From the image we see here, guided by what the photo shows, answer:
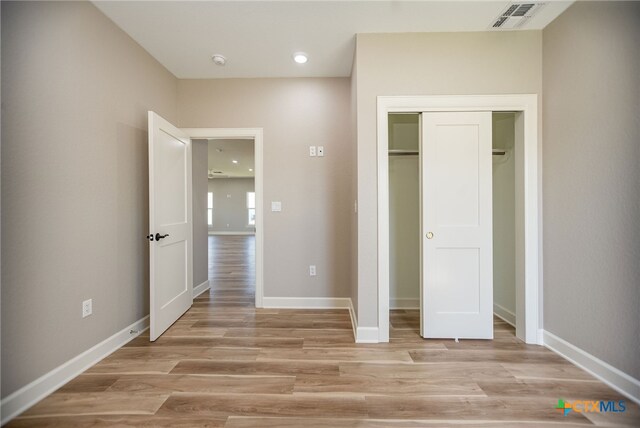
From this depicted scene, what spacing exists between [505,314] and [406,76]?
2.53m

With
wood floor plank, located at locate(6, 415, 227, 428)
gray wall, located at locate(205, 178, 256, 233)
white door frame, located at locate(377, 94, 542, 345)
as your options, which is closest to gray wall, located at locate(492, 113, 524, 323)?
white door frame, located at locate(377, 94, 542, 345)

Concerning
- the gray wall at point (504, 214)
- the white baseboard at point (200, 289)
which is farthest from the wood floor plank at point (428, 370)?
the white baseboard at point (200, 289)

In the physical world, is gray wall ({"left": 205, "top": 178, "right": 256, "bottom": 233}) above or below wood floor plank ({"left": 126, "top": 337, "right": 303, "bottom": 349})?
above

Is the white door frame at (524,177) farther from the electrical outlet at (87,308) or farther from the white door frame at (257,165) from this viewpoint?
the electrical outlet at (87,308)

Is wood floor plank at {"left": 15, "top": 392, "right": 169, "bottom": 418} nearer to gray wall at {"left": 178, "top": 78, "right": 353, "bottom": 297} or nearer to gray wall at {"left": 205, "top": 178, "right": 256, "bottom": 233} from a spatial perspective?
gray wall at {"left": 178, "top": 78, "right": 353, "bottom": 297}

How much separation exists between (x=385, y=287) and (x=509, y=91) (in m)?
1.96

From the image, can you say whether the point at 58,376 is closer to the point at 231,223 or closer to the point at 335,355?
the point at 335,355

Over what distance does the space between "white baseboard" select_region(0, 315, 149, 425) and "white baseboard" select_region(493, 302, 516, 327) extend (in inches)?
140

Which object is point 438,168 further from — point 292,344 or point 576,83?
point 292,344

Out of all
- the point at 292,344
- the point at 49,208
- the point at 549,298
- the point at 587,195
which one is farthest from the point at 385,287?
A: the point at 49,208

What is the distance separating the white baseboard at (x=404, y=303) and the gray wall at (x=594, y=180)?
1148 mm

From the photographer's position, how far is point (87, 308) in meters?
1.91

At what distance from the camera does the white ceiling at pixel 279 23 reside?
6.40ft

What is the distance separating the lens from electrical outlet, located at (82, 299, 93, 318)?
1881 millimetres
